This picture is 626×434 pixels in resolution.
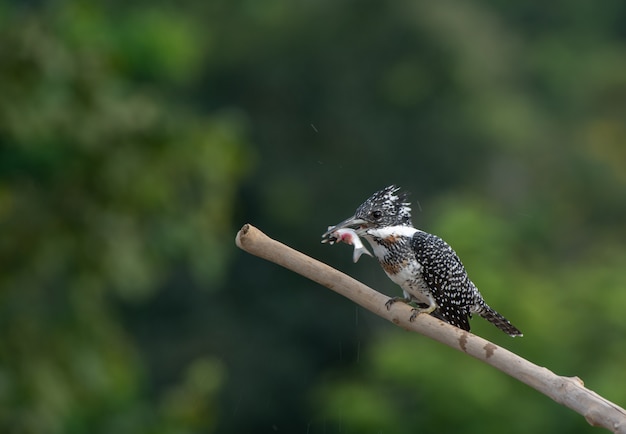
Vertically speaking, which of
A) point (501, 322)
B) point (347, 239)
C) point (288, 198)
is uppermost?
point (347, 239)

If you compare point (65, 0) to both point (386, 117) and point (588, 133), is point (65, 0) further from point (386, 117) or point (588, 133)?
point (588, 133)

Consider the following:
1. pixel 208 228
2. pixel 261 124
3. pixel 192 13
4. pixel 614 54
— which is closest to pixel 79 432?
pixel 208 228

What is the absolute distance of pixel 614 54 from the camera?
97.7 ft

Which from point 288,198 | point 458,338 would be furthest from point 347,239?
point 288,198

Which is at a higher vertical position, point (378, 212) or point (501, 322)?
point (378, 212)

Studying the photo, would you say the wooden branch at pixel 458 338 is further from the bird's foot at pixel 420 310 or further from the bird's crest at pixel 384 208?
the bird's crest at pixel 384 208

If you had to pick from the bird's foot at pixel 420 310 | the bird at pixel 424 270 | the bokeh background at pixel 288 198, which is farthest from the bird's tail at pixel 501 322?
the bokeh background at pixel 288 198

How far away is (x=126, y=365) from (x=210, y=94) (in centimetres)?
1495

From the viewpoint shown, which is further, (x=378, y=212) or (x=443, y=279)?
(x=443, y=279)

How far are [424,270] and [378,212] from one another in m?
0.38

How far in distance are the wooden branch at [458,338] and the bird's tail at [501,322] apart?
1.39 feet

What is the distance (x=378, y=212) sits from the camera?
4.12 m

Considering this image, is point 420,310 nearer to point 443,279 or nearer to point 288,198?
point 443,279

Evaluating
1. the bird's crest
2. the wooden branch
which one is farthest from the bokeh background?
the wooden branch
